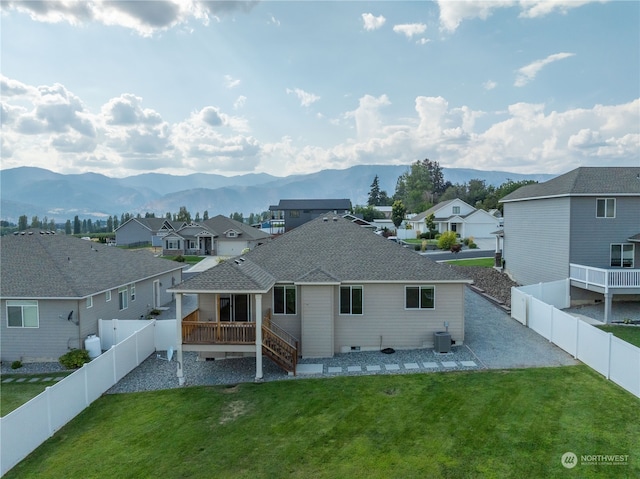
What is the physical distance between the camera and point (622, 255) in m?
21.1

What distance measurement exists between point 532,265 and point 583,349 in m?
13.0

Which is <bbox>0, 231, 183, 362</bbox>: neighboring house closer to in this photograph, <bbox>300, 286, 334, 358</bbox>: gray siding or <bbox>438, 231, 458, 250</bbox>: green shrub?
<bbox>300, 286, 334, 358</bbox>: gray siding

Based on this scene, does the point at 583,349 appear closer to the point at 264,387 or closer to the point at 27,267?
the point at 264,387

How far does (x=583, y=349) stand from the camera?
13.2m

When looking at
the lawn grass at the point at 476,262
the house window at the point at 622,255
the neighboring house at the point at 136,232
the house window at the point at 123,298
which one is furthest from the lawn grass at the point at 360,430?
the neighboring house at the point at 136,232

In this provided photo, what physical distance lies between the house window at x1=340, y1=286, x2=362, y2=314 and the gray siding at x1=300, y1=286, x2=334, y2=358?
0.84 metres

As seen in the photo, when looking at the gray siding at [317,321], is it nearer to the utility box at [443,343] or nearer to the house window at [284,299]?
the house window at [284,299]

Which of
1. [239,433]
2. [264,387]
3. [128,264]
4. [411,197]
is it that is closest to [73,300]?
[128,264]

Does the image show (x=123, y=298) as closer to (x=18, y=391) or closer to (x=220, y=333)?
(x=18, y=391)

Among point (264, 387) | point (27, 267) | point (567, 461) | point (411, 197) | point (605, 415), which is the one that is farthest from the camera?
point (411, 197)

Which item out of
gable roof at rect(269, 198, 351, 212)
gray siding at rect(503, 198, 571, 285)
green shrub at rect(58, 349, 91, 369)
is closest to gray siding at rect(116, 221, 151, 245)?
gable roof at rect(269, 198, 351, 212)

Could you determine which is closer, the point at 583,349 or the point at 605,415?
the point at 605,415

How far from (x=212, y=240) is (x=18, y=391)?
42251 mm

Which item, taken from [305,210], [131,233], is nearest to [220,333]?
[305,210]
